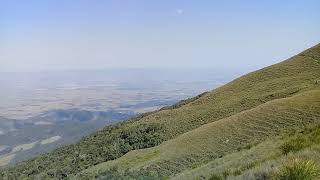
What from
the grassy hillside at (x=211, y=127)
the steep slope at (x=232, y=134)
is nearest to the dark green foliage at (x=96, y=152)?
the grassy hillside at (x=211, y=127)

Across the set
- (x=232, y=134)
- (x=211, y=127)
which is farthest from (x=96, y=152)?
(x=232, y=134)

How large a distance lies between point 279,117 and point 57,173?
2438 cm

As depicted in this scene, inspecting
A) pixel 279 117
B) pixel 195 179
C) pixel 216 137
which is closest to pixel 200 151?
pixel 216 137

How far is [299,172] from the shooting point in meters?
9.95

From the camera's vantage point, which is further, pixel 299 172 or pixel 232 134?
pixel 232 134

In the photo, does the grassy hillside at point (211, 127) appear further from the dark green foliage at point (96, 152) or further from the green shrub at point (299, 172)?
the green shrub at point (299, 172)

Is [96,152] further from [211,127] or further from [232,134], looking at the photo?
[232,134]

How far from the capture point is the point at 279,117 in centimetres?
3161

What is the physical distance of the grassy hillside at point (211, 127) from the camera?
3027 centimetres

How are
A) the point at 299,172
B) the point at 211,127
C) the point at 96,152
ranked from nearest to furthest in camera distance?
the point at 299,172
the point at 211,127
the point at 96,152

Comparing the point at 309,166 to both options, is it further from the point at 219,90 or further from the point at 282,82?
the point at 219,90

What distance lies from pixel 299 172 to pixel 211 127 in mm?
26431

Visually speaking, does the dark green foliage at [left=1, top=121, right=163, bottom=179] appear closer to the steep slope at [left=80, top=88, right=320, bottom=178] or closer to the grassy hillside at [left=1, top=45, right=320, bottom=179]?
the grassy hillside at [left=1, top=45, right=320, bottom=179]

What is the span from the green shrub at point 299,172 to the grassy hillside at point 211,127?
13537 mm
